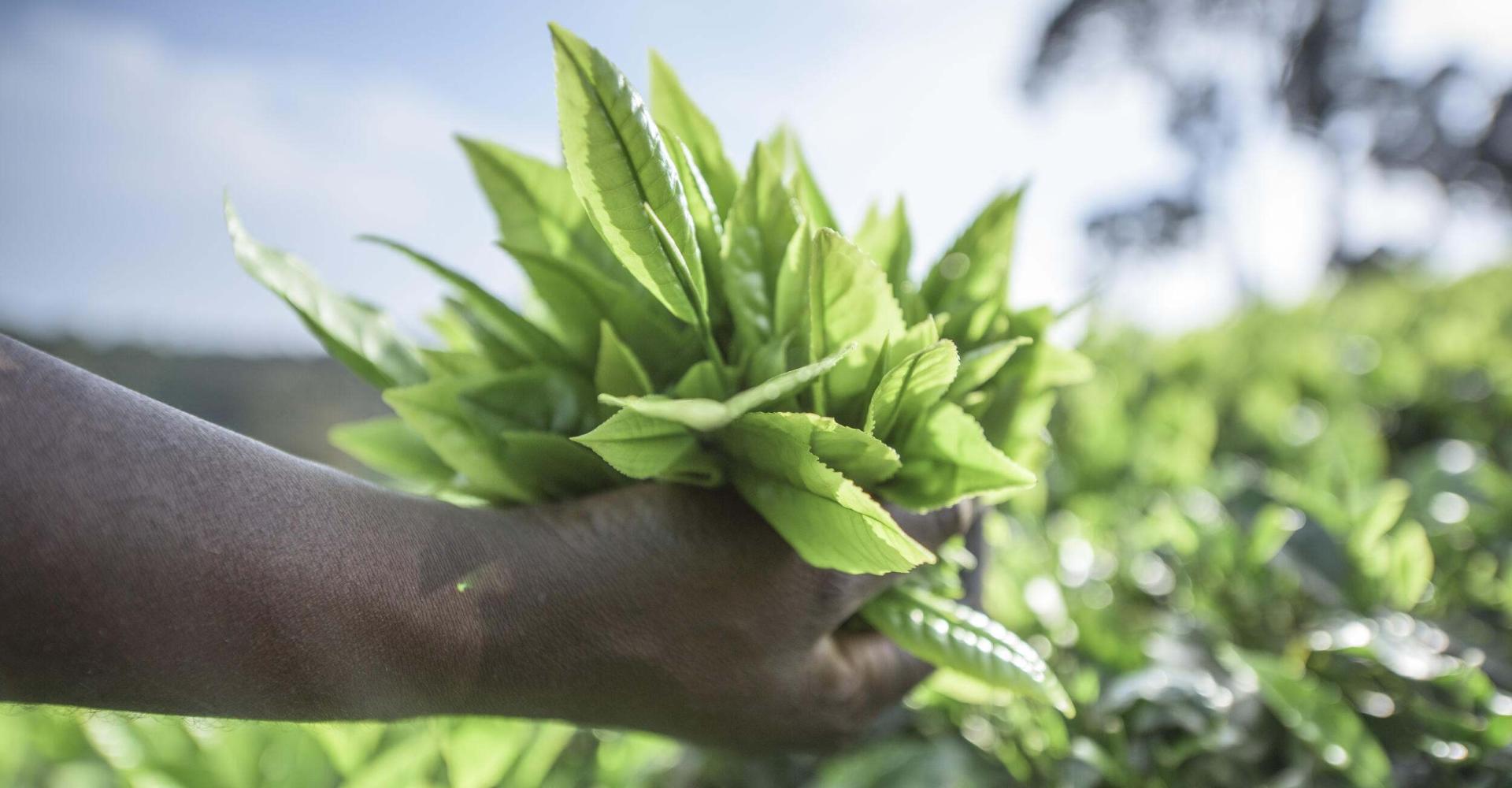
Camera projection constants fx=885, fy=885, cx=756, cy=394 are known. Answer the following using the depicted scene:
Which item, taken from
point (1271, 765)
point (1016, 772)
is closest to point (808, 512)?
point (1016, 772)

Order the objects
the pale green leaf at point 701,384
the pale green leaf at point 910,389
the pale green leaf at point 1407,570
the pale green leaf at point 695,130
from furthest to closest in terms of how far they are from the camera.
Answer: the pale green leaf at point 1407,570 → the pale green leaf at point 695,130 → the pale green leaf at point 701,384 → the pale green leaf at point 910,389

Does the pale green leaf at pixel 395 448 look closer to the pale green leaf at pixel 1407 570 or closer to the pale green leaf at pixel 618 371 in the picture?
the pale green leaf at pixel 618 371

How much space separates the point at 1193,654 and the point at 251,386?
9.13 metres

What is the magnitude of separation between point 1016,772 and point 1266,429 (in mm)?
1436

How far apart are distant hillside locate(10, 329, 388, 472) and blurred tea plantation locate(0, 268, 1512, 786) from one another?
632cm

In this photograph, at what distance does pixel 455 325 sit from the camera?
113 centimetres

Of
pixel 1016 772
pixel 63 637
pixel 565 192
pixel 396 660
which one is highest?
pixel 565 192

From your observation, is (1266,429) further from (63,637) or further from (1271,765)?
(63,637)

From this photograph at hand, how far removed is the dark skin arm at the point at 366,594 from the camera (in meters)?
0.68

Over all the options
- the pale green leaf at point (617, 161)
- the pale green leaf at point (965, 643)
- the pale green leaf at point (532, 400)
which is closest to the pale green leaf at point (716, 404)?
the pale green leaf at point (617, 161)

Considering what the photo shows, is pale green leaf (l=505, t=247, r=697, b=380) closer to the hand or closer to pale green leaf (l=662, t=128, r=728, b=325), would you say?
pale green leaf (l=662, t=128, r=728, b=325)

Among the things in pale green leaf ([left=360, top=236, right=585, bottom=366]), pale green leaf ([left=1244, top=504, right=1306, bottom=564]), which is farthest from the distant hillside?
pale green leaf ([left=1244, top=504, right=1306, bottom=564])

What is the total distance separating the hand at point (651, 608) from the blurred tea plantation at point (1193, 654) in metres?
0.28

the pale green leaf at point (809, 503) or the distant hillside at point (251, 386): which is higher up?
the pale green leaf at point (809, 503)
